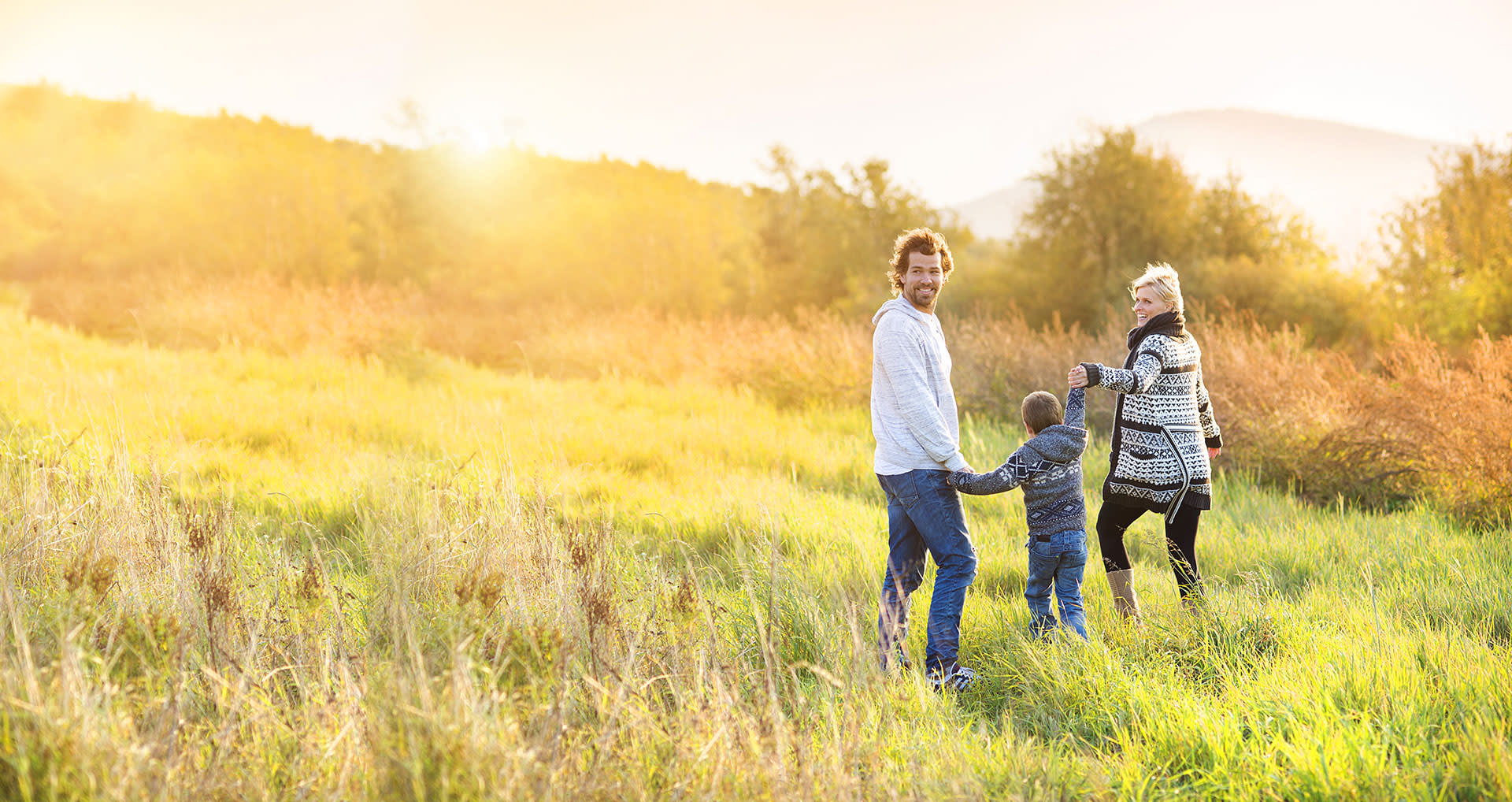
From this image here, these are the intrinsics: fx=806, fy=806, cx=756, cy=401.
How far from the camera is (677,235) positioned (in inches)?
1045

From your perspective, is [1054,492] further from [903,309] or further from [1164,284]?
[1164,284]

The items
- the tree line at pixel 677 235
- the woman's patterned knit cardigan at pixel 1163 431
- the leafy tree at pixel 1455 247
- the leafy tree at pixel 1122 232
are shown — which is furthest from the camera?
the leafy tree at pixel 1122 232

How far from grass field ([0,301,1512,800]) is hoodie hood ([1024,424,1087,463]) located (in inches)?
31.2

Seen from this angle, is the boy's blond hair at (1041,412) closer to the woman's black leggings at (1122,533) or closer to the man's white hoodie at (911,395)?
the man's white hoodie at (911,395)

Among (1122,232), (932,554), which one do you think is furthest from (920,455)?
(1122,232)

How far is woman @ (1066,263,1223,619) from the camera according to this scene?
371 cm

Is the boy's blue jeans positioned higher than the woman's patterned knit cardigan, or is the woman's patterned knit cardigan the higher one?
the woman's patterned knit cardigan

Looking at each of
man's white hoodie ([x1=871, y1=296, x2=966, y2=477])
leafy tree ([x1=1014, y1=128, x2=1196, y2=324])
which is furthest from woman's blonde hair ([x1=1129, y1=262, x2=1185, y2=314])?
leafy tree ([x1=1014, y1=128, x2=1196, y2=324])

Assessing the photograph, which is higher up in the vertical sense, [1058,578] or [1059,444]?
[1059,444]

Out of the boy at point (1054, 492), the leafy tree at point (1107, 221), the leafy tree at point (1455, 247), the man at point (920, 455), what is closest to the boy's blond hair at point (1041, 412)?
the boy at point (1054, 492)

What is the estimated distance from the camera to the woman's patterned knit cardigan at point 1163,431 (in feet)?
12.1

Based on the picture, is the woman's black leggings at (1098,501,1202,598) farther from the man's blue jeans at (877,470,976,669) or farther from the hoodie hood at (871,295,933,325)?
the hoodie hood at (871,295,933,325)

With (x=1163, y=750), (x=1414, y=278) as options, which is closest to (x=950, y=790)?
(x=1163, y=750)

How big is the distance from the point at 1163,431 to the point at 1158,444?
0.07 meters
